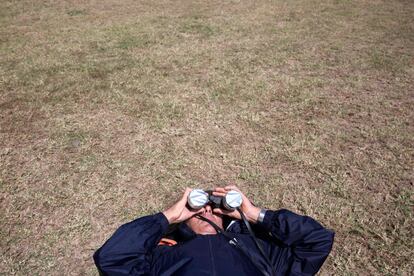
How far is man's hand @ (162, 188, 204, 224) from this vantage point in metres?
2.73

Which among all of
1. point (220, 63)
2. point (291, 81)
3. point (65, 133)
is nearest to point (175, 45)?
point (220, 63)

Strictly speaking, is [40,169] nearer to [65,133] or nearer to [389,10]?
[65,133]

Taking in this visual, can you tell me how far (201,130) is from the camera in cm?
440

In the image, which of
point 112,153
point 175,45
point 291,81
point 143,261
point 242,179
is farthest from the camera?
point 175,45

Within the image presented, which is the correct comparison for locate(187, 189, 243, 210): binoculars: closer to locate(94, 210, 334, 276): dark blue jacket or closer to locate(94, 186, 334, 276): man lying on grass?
locate(94, 186, 334, 276): man lying on grass

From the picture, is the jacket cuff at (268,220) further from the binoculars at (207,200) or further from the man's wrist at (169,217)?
the man's wrist at (169,217)

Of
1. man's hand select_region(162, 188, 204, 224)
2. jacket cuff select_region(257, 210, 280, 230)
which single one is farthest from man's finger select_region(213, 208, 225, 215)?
jacket cuff select_region(257, 210, 280, 230)

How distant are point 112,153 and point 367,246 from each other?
259 cm

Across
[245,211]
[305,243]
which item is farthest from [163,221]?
[305,243]

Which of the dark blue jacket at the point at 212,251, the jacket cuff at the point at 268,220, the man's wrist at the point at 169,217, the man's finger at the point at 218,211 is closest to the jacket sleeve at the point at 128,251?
the dark blue jacket at the point at 212,251

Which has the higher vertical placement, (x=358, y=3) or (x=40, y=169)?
(x=358, y=3)

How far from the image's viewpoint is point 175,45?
6.55 m

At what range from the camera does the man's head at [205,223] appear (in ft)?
9.00

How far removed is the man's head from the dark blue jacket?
0.10 metres
